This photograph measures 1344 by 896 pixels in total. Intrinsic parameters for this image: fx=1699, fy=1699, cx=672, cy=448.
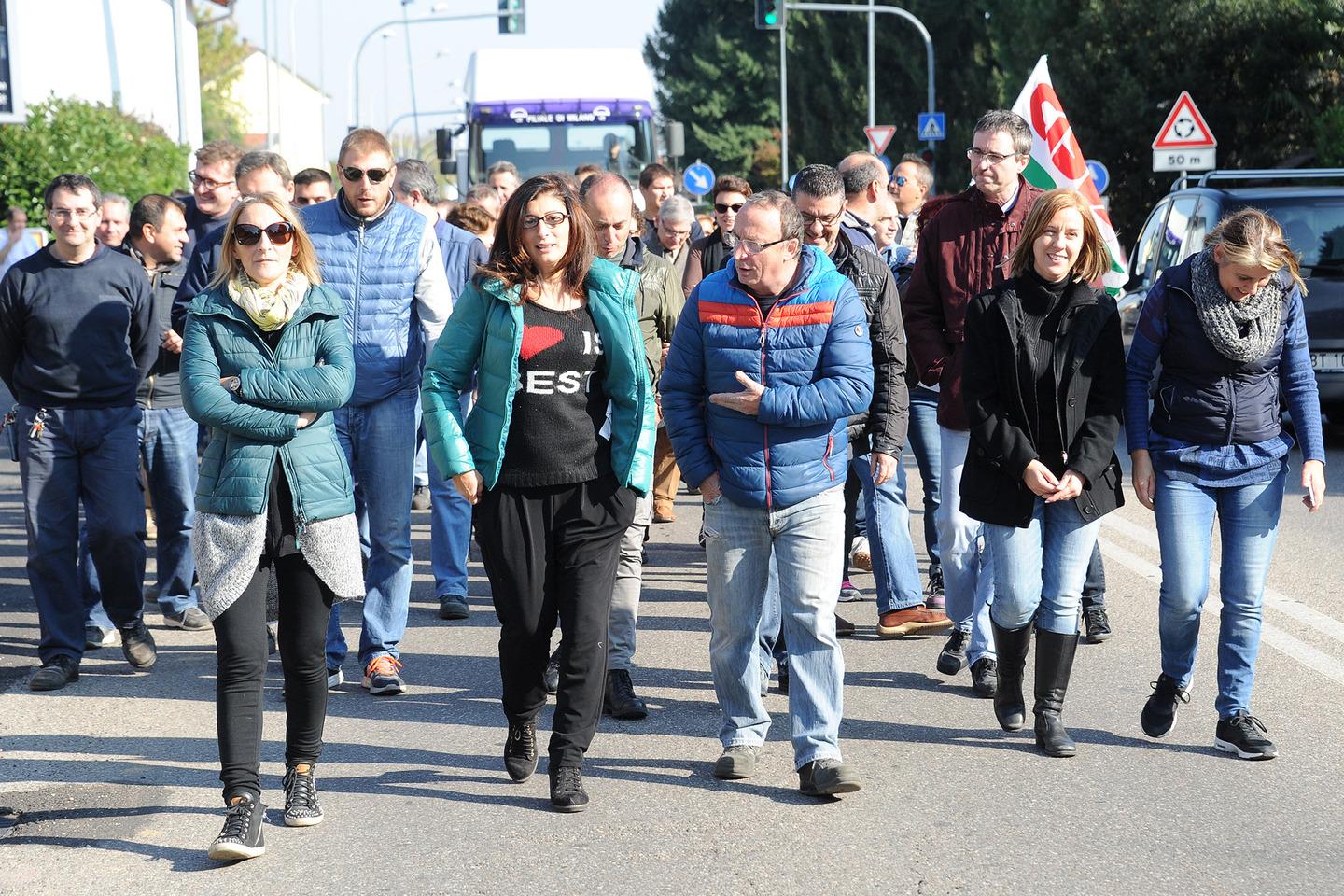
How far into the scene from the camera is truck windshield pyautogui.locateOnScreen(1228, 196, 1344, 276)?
12.9m

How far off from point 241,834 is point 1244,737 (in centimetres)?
314

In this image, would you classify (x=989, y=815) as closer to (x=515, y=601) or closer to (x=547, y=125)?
(x=515, y=601)

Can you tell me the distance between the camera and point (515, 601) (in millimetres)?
5219

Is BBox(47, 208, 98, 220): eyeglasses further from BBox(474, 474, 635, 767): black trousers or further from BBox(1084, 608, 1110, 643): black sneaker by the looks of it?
BBox(1084, 608, 1110, 643): black sneaker

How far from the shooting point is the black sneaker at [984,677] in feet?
20.9

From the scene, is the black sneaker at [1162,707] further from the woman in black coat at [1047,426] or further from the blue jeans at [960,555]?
the blue jeans at [960,555]

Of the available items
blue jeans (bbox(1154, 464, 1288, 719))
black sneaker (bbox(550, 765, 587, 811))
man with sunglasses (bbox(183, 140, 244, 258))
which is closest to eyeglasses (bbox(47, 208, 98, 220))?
man with sunglasses (bbox(183, 140, 244, 258))

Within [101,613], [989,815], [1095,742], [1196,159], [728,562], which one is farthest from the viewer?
[1196,159]

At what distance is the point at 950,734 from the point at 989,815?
2.95 feet

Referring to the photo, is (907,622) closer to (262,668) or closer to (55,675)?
(262,668)

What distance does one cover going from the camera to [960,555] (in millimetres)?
6590

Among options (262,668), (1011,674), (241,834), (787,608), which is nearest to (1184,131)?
(1011,674)

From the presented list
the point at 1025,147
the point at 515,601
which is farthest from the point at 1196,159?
the point at 515,601

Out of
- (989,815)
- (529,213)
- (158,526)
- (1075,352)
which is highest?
(529,213)
